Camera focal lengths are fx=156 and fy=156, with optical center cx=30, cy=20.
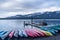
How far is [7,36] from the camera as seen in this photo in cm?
1964

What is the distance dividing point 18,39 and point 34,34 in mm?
2604

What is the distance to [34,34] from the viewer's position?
20.6 metres

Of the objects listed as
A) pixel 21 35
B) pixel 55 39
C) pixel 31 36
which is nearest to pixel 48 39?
pixel 55 39

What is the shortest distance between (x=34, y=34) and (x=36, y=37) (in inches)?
27.9

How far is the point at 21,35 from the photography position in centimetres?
2025

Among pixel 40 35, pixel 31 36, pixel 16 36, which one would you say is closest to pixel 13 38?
pixel 16 36

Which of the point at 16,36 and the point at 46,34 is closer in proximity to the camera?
the point at 16,36

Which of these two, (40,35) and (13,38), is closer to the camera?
(13,38)

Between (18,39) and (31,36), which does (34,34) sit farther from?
(18,39)

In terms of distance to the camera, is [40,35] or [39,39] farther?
[40,35]

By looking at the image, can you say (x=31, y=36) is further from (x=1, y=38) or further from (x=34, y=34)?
(x=1, y=38)

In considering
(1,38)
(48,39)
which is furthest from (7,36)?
(48,39)

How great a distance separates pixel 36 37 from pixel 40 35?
994 millimetres

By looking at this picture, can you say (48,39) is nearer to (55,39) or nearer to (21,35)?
(55,39)
